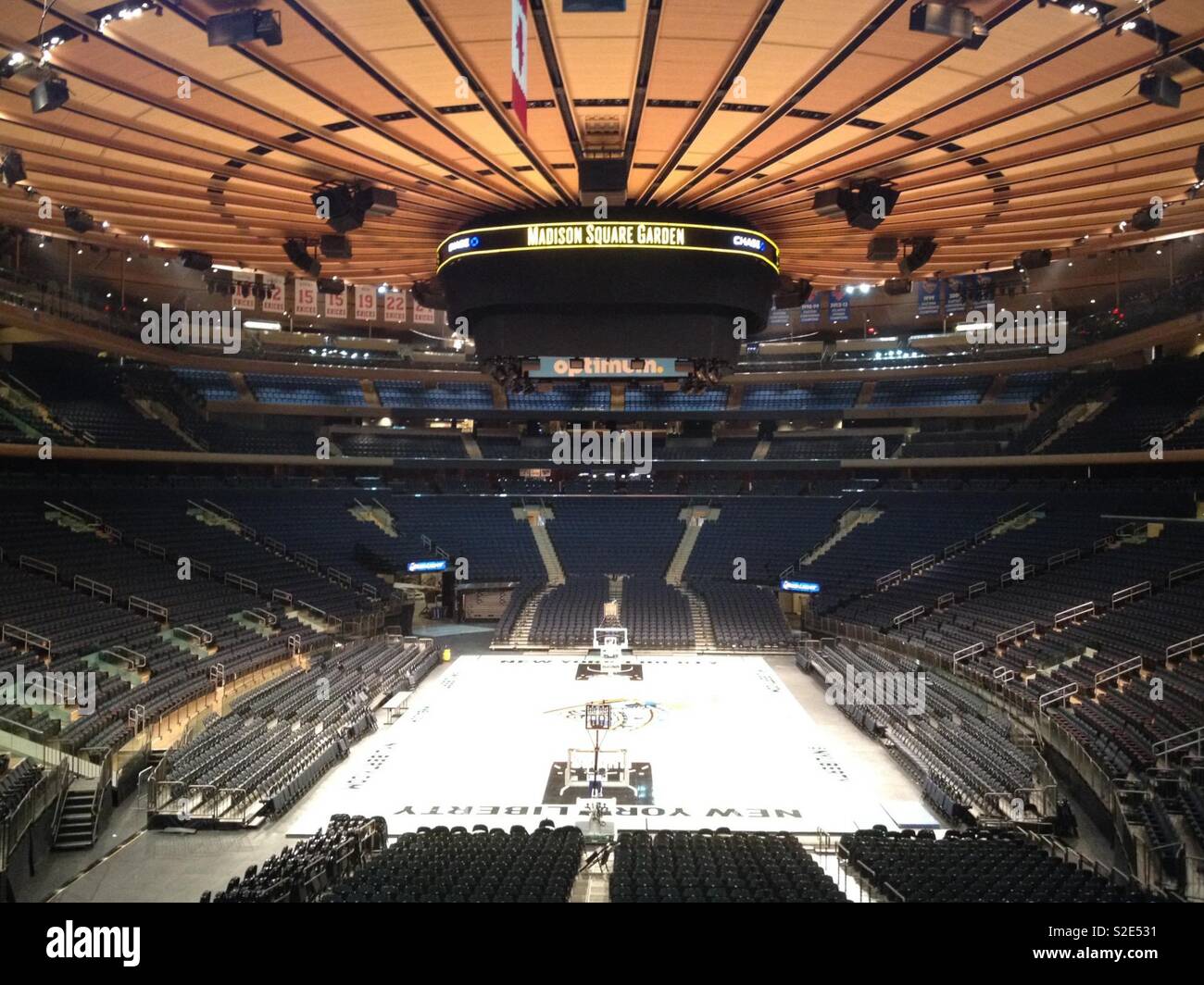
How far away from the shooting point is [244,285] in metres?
16.9

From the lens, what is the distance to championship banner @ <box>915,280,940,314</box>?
34.6 meters

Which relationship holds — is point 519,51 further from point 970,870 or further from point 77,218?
point 970,870

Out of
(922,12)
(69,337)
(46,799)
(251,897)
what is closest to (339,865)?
(251,897)

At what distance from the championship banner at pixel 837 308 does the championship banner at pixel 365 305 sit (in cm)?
2166

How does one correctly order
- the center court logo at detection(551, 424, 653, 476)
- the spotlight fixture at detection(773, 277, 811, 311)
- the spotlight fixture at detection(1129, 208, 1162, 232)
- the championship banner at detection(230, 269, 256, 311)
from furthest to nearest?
1. the center court logo at detection(551, 424, 653, 476)
2. the championship banner at detection(230, 269, 256, 311)
3. the spotlight fixture at detection(773, 277, 811, 311)
4. the spotlight fixture at detection(1129, 208, 1162, 232)

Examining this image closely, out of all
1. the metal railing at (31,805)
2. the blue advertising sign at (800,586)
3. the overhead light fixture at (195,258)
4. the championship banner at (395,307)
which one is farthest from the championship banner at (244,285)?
the blue advertising sign at (800,586)

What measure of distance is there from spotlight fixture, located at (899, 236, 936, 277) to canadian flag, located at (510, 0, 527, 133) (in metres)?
7.41

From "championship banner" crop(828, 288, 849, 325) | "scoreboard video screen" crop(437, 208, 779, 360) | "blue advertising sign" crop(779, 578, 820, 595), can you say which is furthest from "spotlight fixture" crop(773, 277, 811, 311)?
"championship banner" crop(828, 288, 849, 325)

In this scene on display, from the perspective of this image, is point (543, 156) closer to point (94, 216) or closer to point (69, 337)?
point (94, 216)

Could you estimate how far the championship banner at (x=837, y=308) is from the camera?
3981cm

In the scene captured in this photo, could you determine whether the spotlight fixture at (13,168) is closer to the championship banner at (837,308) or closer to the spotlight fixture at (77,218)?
the spotlight fixture at (77,218)

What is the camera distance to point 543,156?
26.6ft

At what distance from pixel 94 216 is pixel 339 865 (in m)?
9.62

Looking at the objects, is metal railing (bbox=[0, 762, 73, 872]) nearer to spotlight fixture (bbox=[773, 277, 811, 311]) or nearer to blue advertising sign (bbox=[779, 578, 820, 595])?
spotlight fixture (bbox=[773, 277, 811, 311])
